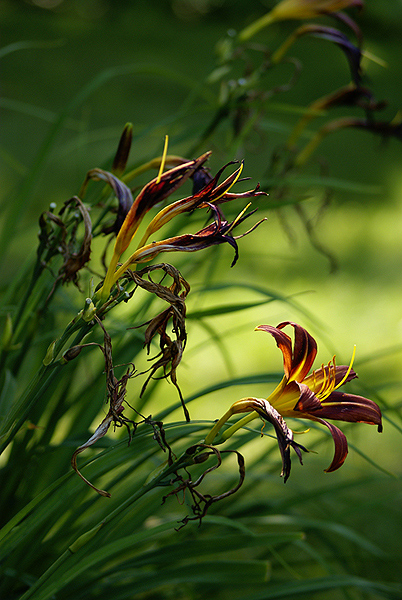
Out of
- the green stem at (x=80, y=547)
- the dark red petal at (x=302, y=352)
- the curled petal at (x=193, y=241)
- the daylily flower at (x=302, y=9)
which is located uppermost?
the daylily flower at (x=302, y=9)

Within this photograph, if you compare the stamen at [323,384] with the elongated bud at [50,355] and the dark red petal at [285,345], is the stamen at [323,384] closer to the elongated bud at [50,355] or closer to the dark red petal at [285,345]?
the dark red petal at [285,345]

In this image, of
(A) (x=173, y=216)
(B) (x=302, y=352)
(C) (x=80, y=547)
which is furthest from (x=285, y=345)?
(C) (x=80, y=547)

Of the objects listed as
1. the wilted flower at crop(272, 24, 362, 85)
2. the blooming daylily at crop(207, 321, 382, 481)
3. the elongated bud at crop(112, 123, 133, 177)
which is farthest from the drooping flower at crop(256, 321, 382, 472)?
the wilted flower at crop(272, 24, 362, 85)

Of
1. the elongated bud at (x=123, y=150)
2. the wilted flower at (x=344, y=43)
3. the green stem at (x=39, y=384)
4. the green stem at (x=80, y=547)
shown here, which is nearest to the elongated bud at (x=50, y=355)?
the green stem at (x=39, y=384)

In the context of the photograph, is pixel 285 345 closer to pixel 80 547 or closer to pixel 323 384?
pixel 323 384

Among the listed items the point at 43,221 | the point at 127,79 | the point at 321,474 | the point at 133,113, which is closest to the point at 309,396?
the point at 43,221

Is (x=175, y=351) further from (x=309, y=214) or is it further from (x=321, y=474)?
(x=309, y=214)

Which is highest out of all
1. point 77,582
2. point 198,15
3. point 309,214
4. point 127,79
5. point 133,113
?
point 198,15

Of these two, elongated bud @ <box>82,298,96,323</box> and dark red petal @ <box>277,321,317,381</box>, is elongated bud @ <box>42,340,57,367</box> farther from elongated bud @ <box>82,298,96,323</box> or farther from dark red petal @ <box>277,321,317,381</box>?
dark red petal @ <box>277,321,317,381</box>
